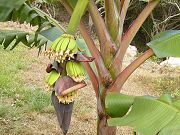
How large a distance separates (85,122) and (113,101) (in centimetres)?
161

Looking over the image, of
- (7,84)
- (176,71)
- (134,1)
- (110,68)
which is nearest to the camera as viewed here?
(110,68)

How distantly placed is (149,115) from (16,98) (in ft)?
6.74

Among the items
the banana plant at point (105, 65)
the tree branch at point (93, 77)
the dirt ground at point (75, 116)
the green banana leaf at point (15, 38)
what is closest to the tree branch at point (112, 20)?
the banana plant at point (105, 65)

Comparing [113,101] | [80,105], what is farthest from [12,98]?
[113,101]

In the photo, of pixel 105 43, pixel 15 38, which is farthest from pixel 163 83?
pixel 105 43

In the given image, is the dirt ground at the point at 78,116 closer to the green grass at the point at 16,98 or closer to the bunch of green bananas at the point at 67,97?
the green grass at the point at 16,98

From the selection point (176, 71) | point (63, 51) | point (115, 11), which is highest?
point (63, 51)

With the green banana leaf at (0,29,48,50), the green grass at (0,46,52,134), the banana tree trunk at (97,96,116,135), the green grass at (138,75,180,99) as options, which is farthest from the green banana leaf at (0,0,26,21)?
the green grass at (138,75,180,99)

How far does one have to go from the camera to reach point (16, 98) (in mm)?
2844

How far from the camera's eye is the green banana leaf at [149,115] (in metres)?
0.84

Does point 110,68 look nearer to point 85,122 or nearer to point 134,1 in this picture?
point 85,122

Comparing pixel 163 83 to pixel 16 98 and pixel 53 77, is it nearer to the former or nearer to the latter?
pixel 16 98

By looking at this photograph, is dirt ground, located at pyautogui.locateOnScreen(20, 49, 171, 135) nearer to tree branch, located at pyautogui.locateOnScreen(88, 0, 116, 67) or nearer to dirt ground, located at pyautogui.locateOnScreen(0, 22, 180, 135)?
dirt ground, located at pyautogui.locateOnScreen(0, 22, 180, 135)

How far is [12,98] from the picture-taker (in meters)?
2.85
